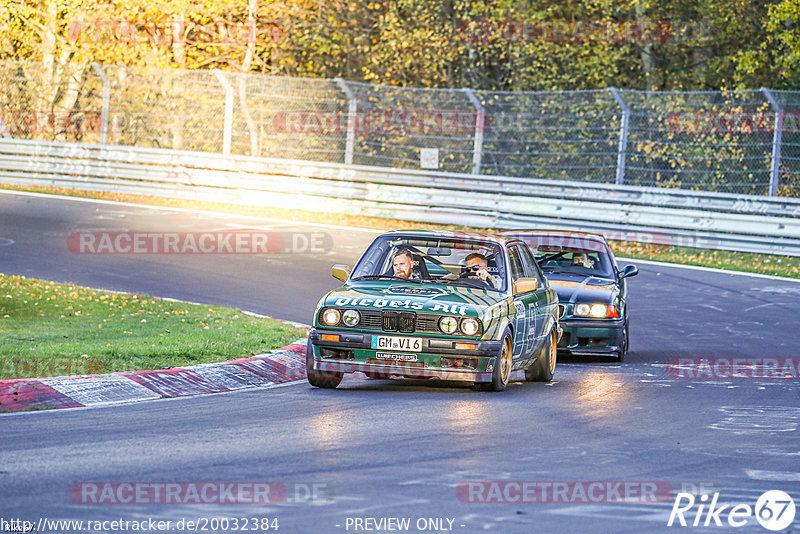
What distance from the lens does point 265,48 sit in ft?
128

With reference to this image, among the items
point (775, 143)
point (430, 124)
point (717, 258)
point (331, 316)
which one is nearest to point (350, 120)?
point (430, 124)

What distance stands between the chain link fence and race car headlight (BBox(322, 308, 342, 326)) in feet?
48.0

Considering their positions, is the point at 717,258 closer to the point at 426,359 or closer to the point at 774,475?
the point at 426,359

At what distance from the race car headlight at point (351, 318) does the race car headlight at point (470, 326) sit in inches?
33.5

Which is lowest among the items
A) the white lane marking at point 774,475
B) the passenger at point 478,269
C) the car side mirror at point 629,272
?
the white lane marking at point 774,475

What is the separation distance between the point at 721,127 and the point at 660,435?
16.8 metres

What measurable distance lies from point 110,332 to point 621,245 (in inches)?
560

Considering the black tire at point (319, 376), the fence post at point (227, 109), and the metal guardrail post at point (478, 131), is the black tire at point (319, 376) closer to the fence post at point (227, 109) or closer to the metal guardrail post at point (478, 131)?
the metal guardrail post at point (478, 131)

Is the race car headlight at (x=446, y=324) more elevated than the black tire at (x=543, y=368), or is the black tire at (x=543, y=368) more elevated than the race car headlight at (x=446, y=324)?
the race car headlight at (x=446, y=324)

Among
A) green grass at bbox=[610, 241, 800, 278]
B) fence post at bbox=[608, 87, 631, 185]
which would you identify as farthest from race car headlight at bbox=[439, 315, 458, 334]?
fence post at bbox=[608, 87, 631, 185]

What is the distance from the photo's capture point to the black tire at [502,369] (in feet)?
36.2

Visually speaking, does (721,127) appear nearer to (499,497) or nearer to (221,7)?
(221,7)

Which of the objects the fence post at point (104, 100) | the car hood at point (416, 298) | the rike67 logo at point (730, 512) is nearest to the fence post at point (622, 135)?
the fence post at point (104, 100)

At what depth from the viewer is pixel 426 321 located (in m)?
10.9
